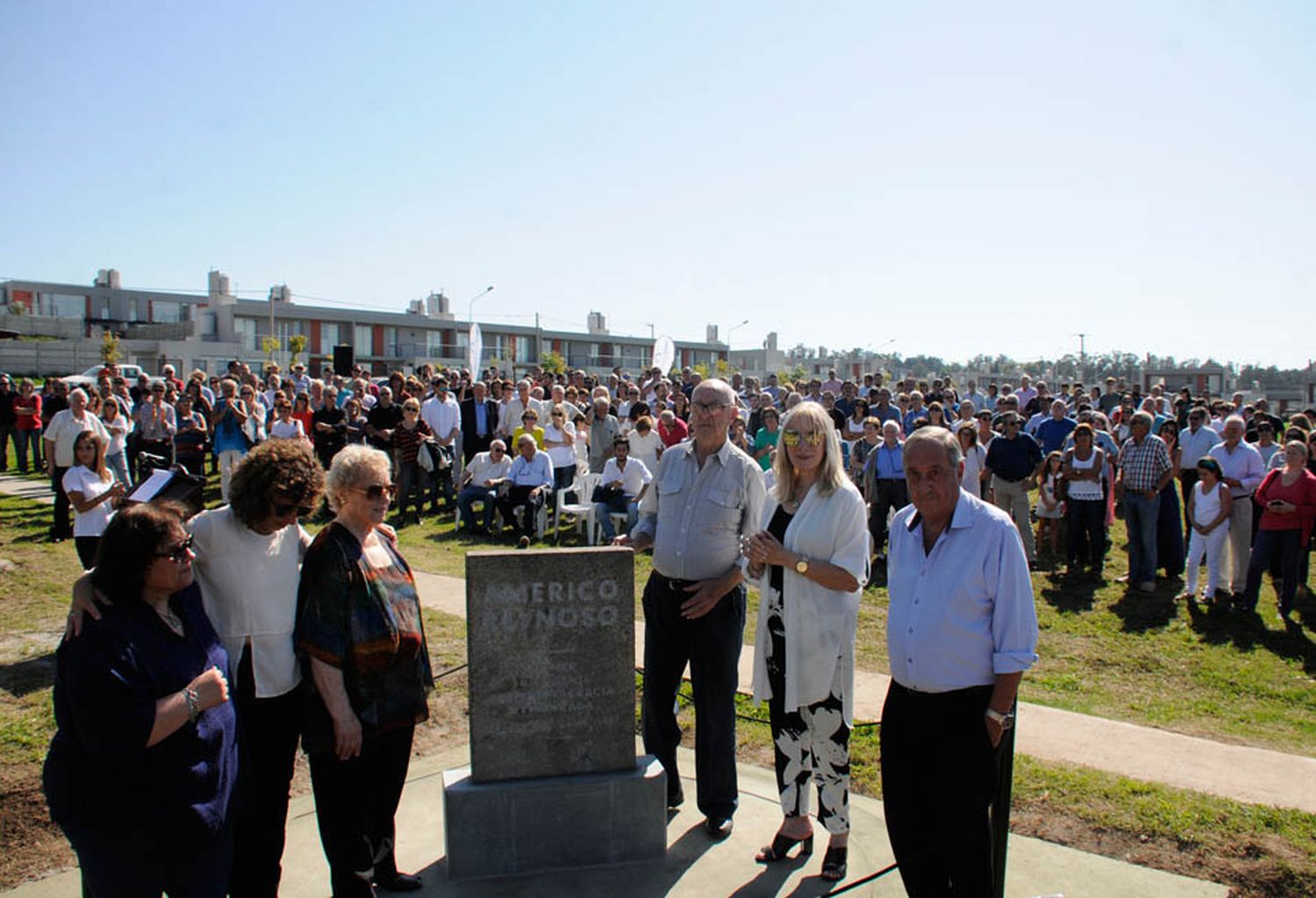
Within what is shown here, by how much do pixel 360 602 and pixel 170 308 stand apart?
87.9 m

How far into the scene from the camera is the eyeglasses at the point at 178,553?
2.87m

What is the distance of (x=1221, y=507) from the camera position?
9477 millimetres

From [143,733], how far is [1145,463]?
996cm

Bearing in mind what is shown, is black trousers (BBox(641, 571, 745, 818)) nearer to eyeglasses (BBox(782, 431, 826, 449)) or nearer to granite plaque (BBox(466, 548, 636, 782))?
granite plaque (BBox(466, 548, 636, 782))

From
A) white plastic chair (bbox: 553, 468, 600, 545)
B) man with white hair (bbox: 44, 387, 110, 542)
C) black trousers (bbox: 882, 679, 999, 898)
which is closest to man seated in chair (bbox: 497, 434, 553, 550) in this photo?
white plastic chair (bbox: 553, 468, 600, 545)

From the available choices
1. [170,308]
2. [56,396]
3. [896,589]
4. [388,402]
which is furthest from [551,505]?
[170,308]

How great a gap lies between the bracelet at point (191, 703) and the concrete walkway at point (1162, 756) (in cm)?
393

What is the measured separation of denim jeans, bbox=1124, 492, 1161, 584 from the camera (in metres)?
9.98

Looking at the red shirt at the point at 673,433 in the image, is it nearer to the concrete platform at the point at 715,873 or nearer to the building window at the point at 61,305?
the concrete platform at the point at 715,873

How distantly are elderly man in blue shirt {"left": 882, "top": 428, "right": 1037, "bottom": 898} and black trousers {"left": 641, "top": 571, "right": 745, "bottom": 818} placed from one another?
116 centimetres

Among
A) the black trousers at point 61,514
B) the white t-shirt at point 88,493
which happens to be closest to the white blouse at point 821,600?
the white t-shirt at point 88,493

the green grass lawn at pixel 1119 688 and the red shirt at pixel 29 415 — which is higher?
the red shirt at pixel 29 415

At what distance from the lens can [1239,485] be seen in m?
9.92

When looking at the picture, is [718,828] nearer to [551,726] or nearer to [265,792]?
[551,726]
